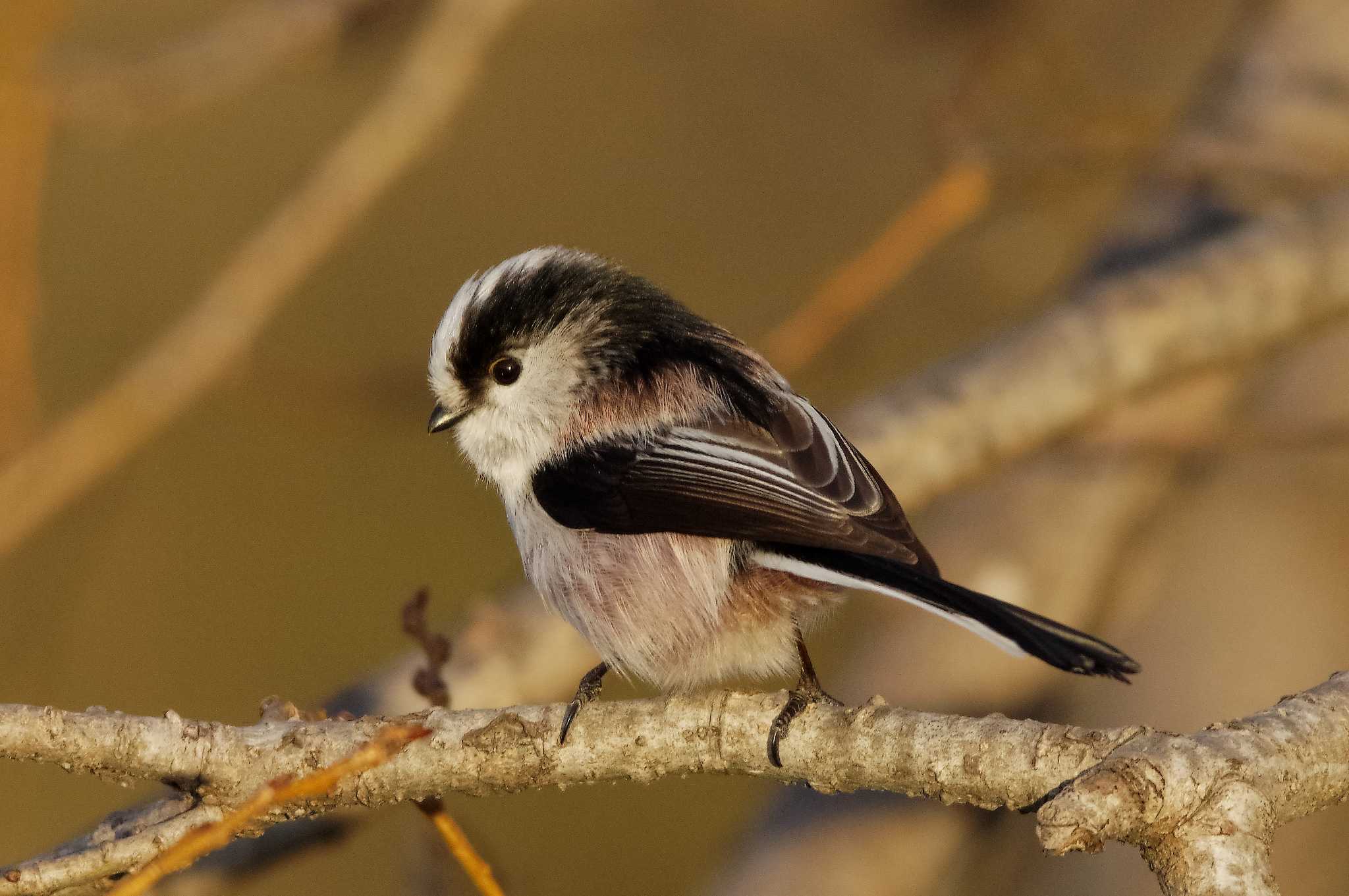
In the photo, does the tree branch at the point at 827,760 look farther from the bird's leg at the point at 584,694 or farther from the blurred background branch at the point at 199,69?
the blurred background branch at the point at 199,69

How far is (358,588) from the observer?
479 cm

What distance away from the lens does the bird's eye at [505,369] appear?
80.0 inches

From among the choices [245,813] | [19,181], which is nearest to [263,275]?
[19,181]

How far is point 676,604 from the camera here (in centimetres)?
178

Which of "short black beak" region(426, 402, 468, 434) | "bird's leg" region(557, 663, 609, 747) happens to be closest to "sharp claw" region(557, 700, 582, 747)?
"bird's leg" region(557, 663, 609, 747)

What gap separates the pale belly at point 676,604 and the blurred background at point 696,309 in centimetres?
52

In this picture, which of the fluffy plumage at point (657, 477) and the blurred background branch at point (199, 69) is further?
the blurred background branch at point (199, 69)

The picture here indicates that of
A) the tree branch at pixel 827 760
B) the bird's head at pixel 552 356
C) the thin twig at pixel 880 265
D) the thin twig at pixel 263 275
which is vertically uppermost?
the thin twig at pixel 263 275

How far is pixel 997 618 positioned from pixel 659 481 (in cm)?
52

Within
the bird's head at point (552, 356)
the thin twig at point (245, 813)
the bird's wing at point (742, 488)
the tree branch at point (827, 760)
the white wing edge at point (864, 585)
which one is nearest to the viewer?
the thin twig at point (245, 813)

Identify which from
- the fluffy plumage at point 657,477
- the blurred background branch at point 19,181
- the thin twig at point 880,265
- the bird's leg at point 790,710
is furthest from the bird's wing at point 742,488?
the blurred background branch at point 19,181

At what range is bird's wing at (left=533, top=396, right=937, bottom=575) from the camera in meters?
1.64

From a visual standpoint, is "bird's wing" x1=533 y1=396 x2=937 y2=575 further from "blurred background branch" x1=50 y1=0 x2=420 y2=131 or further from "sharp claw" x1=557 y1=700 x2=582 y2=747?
"blurred background branch" x1=50 y1=0 x2=420 y2=131

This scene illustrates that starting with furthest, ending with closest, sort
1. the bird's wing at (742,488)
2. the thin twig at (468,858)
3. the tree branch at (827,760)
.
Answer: the bird's wing at (742,488) < the thin twig at (468,858) < the tree branch at (827,760)
